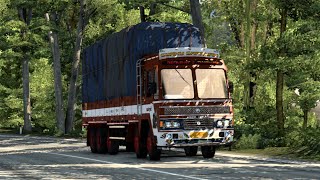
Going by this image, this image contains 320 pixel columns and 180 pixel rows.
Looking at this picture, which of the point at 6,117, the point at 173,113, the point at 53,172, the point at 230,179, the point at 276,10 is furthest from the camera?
the point at 6,117

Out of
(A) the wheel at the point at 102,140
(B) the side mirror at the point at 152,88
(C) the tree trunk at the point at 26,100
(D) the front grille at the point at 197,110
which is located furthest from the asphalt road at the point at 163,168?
(C) the tree trunk at the point at 26,100

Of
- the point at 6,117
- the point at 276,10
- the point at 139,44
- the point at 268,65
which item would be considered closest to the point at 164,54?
the point at 139,44

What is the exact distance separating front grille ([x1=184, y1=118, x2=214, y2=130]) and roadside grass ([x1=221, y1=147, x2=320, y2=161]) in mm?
2880

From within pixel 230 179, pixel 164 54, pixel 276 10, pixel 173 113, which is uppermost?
pixel 276 10

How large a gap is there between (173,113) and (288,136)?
6.86 metres

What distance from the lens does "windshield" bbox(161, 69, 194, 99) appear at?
21.7 m

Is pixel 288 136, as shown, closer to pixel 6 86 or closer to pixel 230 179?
pixel 230 179

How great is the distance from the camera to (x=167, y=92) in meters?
21.6

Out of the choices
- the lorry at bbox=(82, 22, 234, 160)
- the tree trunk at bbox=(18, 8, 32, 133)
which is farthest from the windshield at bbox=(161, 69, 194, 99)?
the tree trunk at bbox=(18, 8, 32, 133)

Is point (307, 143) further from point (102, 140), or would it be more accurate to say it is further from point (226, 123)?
point (102, 140)

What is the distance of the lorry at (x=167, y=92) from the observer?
849 inches

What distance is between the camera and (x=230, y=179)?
16078 mm

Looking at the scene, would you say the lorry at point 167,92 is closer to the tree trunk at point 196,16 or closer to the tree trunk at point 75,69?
the tree trunk at point 196,16

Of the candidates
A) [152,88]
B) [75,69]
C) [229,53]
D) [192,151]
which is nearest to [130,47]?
[152,88]
